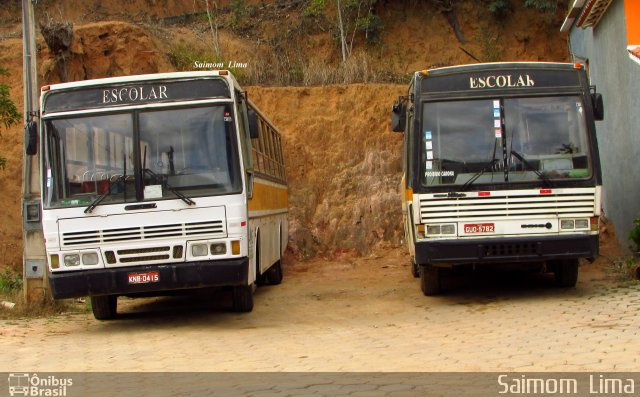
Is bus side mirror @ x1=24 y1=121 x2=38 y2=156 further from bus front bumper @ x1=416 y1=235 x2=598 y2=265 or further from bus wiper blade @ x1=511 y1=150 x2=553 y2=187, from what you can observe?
bus wiper blade @ x1=511 y1=150 x2=553 y2=187

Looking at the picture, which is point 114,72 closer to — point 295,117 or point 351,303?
point 295,117

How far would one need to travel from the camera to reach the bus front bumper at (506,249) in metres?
10.8

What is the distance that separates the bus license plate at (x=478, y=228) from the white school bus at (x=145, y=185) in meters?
3.01

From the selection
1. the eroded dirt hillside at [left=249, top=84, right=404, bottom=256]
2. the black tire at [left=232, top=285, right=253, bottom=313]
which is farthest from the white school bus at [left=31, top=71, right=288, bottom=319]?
the eroded dirt hillside at [left=249, top=84, right=404, bottom=256]

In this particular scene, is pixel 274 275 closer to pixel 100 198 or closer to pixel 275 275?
pixel 275 275

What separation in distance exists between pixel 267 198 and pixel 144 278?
3.63 m

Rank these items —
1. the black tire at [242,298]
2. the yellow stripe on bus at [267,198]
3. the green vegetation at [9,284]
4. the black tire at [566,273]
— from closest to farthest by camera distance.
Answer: the black tire at [242,298], the yellow stripe on bus at [267,198], the black tire at [566,273], the green vegetation at [9,284]

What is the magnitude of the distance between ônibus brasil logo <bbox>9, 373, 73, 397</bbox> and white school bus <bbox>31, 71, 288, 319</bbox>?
2575 mm

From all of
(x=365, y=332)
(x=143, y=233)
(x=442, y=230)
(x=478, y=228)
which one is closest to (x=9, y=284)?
(x=143, y=233)

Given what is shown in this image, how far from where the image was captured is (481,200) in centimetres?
1098

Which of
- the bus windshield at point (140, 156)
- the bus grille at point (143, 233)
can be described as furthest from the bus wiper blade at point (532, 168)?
the bus grille at point (143, 233)

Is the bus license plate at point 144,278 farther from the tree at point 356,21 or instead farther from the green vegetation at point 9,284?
the tree at point 356,21

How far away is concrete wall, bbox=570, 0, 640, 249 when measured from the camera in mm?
14570

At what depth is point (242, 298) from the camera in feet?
37.8
